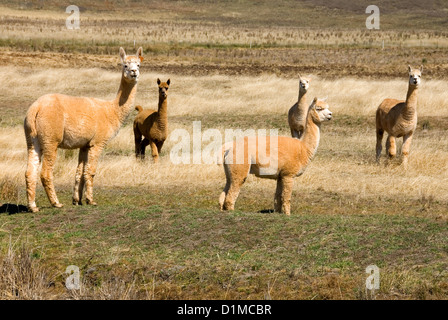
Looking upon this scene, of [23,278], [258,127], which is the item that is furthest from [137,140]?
[23,278]

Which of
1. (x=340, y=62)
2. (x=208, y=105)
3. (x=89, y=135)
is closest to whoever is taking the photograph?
(x=89, y=135)

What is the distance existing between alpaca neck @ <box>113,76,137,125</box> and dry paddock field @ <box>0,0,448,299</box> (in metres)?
1.58

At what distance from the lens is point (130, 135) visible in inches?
765

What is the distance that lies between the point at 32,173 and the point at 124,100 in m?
2.19

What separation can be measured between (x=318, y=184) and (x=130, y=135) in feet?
24.4

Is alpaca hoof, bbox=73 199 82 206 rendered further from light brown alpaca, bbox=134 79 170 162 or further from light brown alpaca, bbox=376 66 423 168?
light brown alpaca, bbox=376 66 423 168

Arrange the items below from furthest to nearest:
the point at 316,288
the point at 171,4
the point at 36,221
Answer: the point at 171,4 → the point at 36,221 → the point at 316,288

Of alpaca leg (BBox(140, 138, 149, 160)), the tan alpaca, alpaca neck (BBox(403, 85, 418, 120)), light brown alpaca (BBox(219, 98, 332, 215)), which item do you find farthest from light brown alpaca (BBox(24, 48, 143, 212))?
alpaca neck (BBox(403, 85, 418, 120))

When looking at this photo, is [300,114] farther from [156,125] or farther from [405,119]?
[156,125]

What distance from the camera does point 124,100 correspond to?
38.0ft

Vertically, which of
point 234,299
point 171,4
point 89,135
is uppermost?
point 171,4
